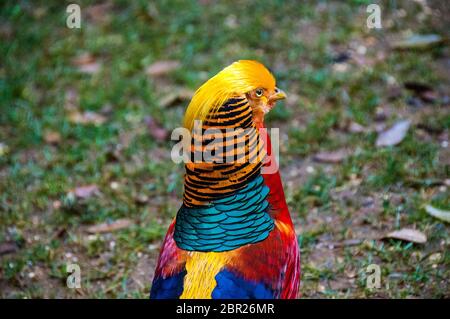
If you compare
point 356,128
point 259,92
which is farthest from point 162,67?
point 259,92

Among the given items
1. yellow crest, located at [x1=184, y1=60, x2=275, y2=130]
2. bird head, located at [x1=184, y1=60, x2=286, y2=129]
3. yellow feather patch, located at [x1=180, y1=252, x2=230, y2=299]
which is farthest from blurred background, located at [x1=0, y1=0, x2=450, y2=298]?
yellow crest, located at [x1=184, y1=60, x2=275, y2=130]

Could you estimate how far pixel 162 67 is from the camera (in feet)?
19.3

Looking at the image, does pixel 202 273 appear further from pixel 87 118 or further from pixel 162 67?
pixel 162 67

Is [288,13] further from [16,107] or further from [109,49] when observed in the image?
[16,107]

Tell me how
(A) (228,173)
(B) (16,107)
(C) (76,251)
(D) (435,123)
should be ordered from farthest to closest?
(B) (16,107)
(D) (435,123)
(C) (76,251)
(A) (228,173)

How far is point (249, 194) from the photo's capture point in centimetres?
293

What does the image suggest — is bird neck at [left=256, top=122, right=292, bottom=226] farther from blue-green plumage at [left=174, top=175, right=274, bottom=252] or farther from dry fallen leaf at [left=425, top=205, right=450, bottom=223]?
dry fallen leaf at [left=425, top=205, right=450, bottom=223]

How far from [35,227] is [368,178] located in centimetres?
212

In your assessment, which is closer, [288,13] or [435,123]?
[435,123]

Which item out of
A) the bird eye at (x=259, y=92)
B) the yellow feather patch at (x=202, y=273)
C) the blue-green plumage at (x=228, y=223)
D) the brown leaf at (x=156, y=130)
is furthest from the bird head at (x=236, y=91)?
the brown leaf at (x=156, y=130)

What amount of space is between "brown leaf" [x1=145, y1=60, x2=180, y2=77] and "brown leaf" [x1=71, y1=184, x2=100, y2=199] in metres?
1.49

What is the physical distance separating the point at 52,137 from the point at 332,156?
208cm

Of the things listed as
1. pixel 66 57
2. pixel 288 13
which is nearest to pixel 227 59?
pixel 288 13

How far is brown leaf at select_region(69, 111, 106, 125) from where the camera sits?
212 inches
